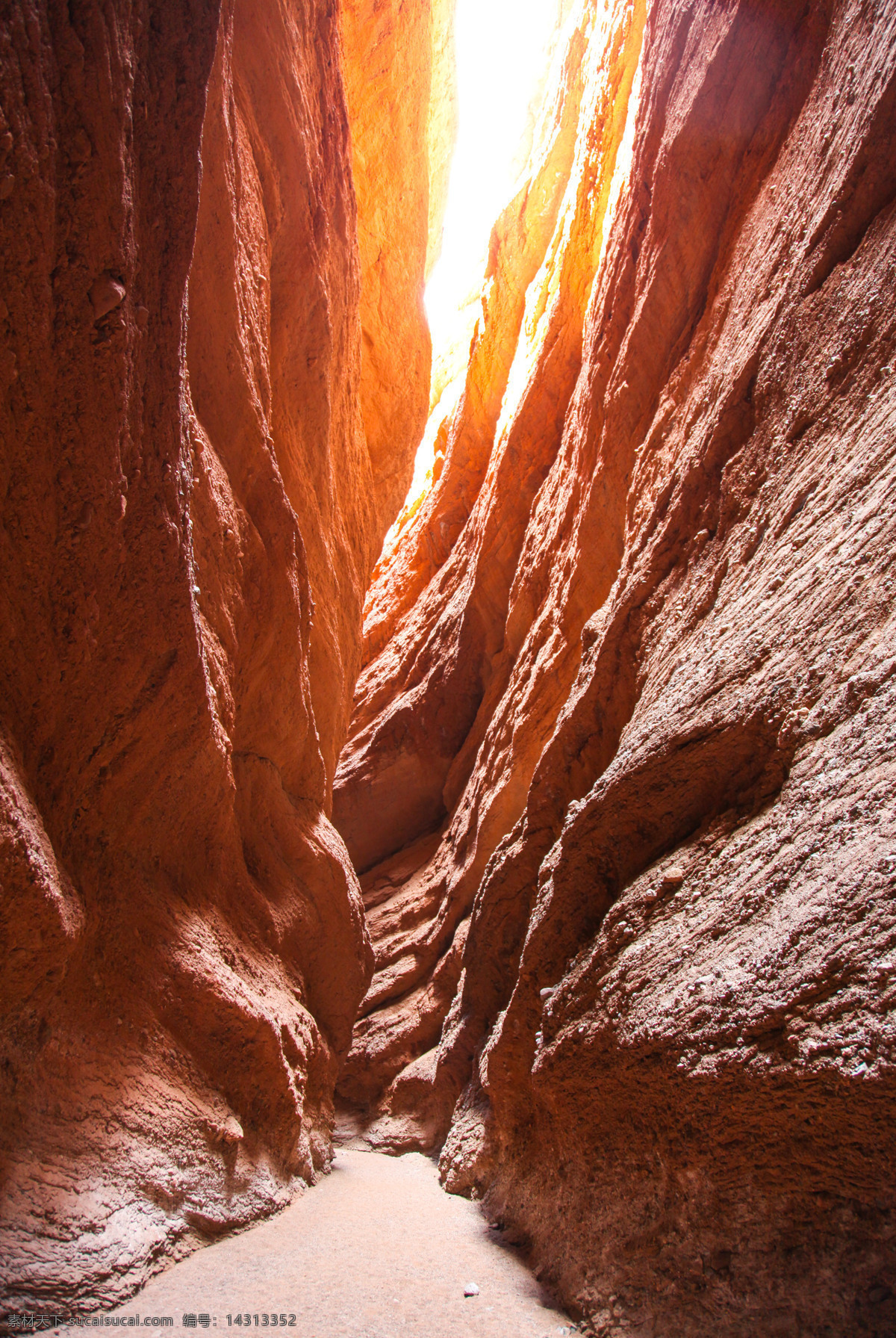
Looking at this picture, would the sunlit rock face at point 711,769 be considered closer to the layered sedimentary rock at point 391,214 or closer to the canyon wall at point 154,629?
the canyon wall at point 154,629

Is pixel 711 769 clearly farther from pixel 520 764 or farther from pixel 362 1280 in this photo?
pixel 520 764

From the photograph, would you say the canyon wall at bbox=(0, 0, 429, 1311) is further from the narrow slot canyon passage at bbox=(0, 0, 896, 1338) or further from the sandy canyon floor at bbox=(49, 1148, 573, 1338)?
the sandy canyon floor at bbox=(49, 1148, 573, 1338)

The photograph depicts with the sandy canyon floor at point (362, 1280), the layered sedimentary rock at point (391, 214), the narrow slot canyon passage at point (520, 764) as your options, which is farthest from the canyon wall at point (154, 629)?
the layered sedimentary rock at point (391, 214)

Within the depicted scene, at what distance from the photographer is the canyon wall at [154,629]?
243 centimetres

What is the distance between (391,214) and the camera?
9.81 metres

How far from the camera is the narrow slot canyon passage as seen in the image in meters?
2.32

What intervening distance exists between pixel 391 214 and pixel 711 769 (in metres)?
9.41

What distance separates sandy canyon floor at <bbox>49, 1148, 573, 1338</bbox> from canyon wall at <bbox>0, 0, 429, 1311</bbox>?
0.22 metres

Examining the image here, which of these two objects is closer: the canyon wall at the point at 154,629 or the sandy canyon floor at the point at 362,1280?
the canyon wall at the point at 154,629

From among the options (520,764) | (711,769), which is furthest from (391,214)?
(711,769)

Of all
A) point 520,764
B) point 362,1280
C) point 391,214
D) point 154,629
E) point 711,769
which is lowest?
point 362,1280

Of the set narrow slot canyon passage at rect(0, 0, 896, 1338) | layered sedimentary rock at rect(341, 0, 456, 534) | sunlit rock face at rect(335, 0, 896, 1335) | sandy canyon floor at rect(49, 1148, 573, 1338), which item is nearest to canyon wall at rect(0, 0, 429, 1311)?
narrow slot canyon passage at rect(0, 0, 896, 1338)

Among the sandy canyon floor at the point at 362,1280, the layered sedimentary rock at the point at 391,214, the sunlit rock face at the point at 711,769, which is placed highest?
the layered sedimentary rock at the point at 391,214

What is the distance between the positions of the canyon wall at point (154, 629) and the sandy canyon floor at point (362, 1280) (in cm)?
22
